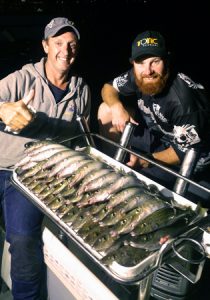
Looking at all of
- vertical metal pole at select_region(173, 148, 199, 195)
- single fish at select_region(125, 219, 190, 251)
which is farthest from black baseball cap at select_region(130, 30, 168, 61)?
single fish at select_region(125, 219, 190, 251)

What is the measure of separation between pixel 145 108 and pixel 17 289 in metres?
2.27

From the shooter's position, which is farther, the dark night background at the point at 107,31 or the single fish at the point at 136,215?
the dark night background at the point at 107,31

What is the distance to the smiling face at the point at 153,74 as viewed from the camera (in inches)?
129

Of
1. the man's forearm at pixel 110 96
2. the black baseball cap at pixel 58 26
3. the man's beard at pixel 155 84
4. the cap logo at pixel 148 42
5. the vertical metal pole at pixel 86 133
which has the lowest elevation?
the vertical metal pole at pixel 86 133

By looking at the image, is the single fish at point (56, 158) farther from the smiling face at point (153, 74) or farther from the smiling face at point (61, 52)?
the smiling face at point (153, 74)

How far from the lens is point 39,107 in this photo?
3.18 metres

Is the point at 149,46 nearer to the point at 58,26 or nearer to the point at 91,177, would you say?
the point at 58,26

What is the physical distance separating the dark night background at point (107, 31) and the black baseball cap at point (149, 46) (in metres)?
2.25

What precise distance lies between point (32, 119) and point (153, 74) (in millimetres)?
1425

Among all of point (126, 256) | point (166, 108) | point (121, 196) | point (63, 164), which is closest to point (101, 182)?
point (121, 196)

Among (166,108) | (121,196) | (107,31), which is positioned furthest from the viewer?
(107,31)

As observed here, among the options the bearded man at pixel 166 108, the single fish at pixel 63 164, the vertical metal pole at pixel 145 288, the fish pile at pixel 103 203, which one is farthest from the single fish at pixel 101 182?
the bearded man at pixel 166 108

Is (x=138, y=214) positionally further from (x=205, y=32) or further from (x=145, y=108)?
(x=205, y=32)

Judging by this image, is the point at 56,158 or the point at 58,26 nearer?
the point at 56,158
